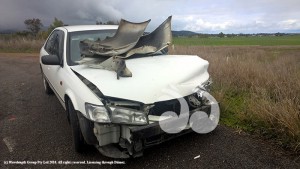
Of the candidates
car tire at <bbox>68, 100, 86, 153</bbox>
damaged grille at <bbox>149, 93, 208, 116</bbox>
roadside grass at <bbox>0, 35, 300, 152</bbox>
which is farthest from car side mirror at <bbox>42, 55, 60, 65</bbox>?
roadside grass at <bbox>0, 35, 300, 152</bbox>

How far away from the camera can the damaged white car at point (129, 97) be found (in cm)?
256

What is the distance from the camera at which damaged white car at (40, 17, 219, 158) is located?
2.56m

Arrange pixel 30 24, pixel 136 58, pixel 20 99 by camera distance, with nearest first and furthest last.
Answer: pixel 136 58 < pixel 20 99 < pixel 30 24

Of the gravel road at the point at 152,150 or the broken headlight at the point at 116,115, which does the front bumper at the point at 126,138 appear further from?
the gravel road at the point at 152,150

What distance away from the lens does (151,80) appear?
9.26 feet

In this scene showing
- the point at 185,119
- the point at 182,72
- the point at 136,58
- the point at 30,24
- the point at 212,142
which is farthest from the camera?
the point at 30,24

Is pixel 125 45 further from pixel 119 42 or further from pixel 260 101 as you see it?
pixel 260 101

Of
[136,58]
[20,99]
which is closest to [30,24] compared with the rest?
[20,99]

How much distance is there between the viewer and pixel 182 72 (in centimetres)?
310

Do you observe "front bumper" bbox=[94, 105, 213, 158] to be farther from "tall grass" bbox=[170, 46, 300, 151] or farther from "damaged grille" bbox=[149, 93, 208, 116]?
"tall grass" bbox=[170, 46, 300, 151]

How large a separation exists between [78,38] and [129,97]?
2015 mm

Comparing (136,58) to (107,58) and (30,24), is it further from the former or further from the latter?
(30,24)

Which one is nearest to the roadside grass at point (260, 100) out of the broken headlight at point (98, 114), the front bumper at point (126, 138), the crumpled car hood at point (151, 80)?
the crumpled car hood at point (151, 80)

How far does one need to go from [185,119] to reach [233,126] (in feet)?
4.85
